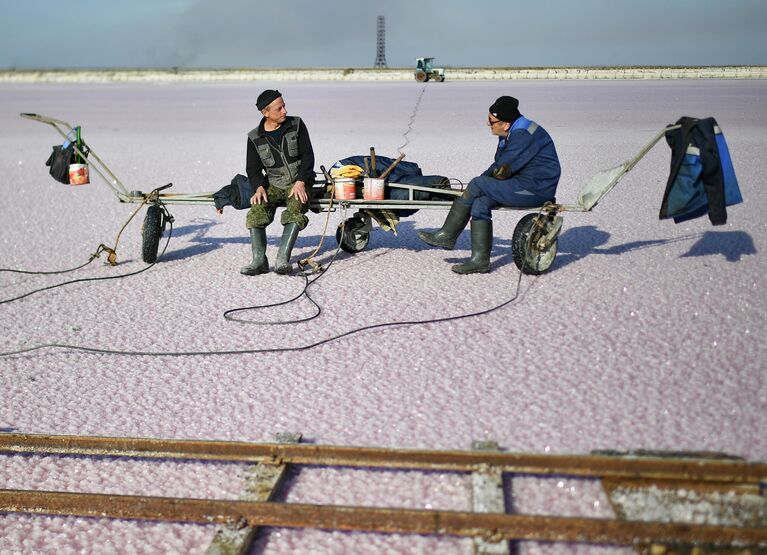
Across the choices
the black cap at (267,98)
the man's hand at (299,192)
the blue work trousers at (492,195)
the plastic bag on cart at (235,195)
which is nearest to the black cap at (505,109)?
the blue work trousers at (492,195)

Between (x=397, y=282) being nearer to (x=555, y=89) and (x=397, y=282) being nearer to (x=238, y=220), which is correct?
(x=238, y=220)

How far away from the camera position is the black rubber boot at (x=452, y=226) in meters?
7.19

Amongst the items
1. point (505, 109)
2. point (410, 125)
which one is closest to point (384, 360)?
point (505, 109)

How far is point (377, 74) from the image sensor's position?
61188mm

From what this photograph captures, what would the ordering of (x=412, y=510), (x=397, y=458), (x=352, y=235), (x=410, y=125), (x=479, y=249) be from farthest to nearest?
(x=410, y=125) < (x=352, y=235) < (x=479, y=249) < (x=397, y=458) < (x=412, y=510)

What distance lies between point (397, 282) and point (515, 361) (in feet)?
6.93

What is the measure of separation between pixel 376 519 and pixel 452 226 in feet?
13.4

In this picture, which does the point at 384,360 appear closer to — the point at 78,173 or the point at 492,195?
the point at 492,195

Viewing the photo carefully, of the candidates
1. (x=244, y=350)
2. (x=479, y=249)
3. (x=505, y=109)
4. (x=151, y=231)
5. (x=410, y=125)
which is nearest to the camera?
(x=244, y=350)

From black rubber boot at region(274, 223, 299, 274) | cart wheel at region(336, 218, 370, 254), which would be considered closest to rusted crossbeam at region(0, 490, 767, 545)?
black rubber boot at region(274, 223, 299, 274)

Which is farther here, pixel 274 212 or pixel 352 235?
pixel 352 235

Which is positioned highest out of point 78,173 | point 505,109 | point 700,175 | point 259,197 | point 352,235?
point 505,109

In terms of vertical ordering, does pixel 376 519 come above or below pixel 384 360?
below

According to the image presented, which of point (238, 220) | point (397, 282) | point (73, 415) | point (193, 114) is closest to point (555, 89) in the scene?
point (193, 114)
